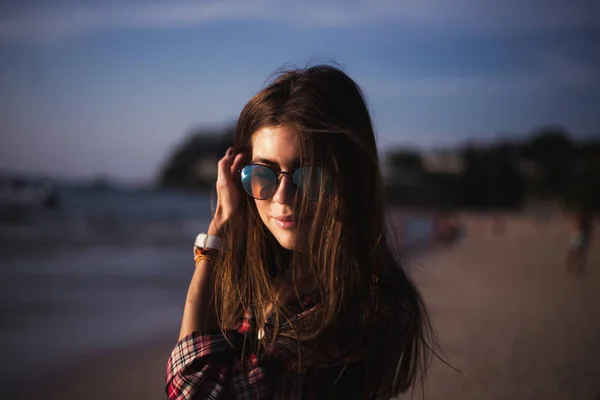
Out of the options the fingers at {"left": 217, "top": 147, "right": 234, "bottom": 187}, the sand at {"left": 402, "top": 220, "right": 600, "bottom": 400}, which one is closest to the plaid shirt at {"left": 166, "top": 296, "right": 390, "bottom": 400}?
the fingers at {"left": 217, "top": 147, "right": 234, "bottom": 187}

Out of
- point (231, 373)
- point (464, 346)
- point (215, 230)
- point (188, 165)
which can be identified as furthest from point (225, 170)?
point (188, 165)

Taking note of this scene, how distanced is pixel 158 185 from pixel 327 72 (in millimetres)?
66809

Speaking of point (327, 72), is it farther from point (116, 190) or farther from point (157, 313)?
point (116, 190)

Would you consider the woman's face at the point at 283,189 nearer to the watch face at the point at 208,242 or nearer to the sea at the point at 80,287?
the watch face at the point at 208,242

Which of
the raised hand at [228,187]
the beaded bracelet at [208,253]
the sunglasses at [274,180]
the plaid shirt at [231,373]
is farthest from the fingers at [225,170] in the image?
the plaid shirt at [231,373]

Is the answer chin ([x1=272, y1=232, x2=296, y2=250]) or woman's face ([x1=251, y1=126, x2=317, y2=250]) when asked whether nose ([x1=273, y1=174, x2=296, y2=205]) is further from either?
chin ([x1=272, y1=232, x2=296, y2=250])

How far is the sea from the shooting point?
7.55 m

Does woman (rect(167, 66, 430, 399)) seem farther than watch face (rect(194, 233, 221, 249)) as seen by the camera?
No

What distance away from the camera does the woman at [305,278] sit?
160cm

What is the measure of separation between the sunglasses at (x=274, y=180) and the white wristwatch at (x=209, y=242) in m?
0.20

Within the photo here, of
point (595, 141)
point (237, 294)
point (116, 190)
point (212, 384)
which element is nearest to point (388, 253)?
point (237, 294)

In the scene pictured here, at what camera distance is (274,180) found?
5.50 feet

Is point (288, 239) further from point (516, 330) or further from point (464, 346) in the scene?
point (516, 330)

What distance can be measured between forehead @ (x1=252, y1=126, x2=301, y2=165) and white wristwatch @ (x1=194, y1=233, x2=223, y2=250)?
317 millimetres
